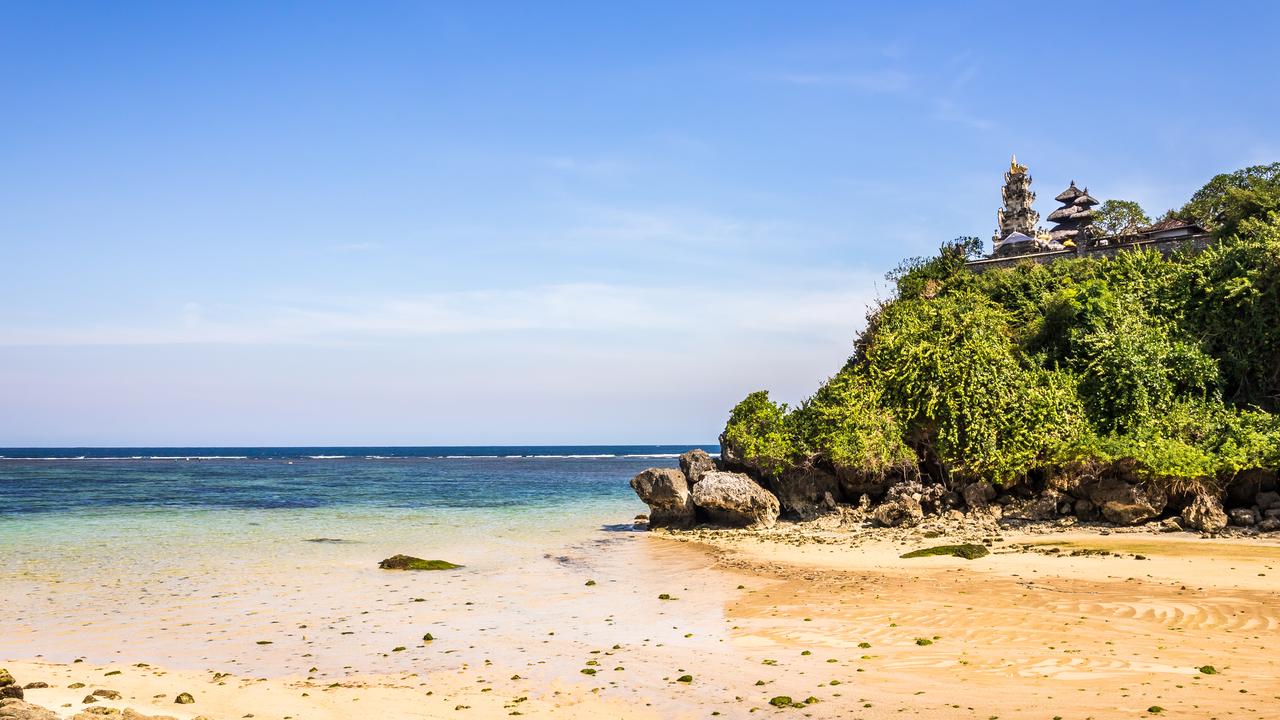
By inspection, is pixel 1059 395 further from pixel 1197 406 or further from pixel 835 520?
pixel 835 520

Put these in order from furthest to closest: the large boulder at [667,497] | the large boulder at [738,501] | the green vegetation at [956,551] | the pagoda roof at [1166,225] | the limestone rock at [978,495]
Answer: the pagoda roof at [1166,225], the large boulder at [667,497], the large boulder at [738,501], the limestone rock at [978,495], the green vegetation at [956,551]

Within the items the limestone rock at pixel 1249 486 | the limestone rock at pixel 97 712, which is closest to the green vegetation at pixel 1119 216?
the limestone rock at pixel 1249 486

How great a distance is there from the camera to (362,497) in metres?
45.2

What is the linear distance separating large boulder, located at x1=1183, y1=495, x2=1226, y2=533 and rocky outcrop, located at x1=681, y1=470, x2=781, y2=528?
11.0 meters

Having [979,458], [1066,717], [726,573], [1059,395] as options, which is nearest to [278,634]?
[726,573]

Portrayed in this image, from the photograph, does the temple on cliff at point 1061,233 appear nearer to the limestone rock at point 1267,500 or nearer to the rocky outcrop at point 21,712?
the limestone rock at point 1267,500

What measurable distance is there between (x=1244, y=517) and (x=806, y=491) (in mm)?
11619

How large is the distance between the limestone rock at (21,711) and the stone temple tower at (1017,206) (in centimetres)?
5005

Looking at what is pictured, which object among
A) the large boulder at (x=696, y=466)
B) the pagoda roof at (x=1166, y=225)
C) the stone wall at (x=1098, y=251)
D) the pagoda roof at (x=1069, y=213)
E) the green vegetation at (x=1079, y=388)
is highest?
the pagoda roof at (x=1069, y=213)

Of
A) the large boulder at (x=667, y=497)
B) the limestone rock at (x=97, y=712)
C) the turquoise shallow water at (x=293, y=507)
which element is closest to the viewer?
the limestone rock at (x=97, y=712)

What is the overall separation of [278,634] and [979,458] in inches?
765

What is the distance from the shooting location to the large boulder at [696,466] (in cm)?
2972

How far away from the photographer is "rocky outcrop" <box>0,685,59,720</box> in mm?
8031

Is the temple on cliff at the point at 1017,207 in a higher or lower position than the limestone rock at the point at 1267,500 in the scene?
higher
